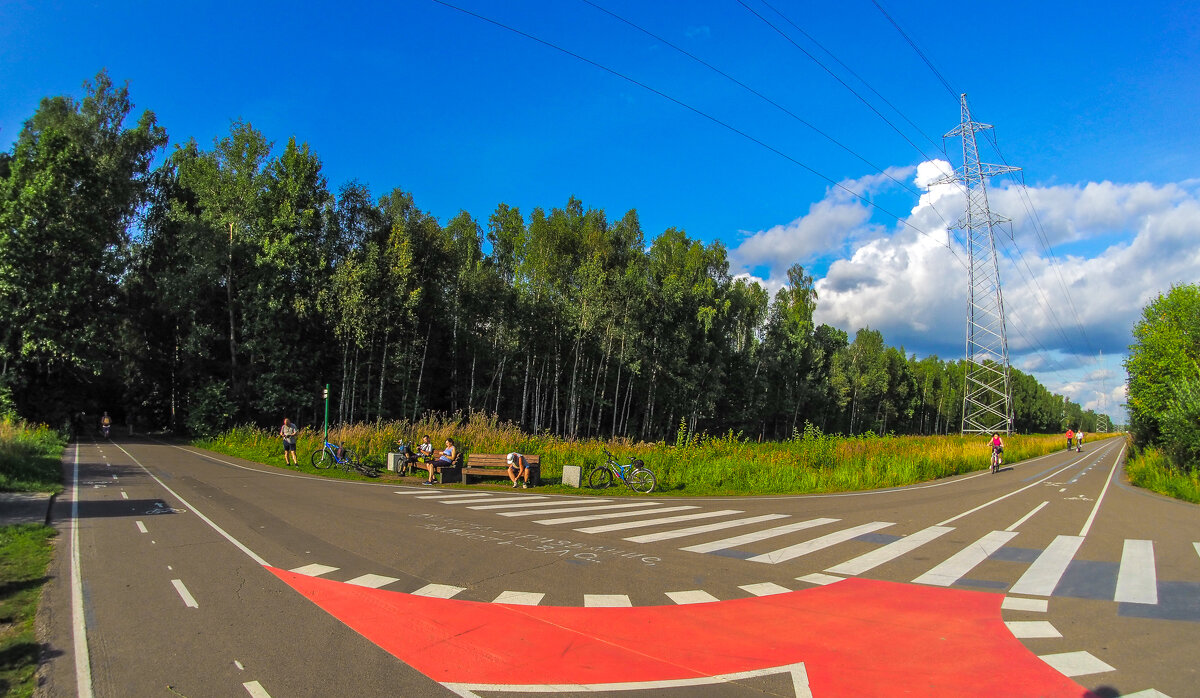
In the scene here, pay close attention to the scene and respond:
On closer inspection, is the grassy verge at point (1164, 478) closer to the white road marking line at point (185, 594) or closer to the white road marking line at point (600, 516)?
the white road marking line at point (600, 516)

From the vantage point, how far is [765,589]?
6566mm

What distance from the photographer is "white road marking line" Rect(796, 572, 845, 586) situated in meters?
6.96

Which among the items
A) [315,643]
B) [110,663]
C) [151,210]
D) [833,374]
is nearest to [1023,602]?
[315,643]

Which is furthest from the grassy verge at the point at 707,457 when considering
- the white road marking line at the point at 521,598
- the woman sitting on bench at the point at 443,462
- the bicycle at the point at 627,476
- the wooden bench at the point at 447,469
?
the white road marking line at the point at 521,598

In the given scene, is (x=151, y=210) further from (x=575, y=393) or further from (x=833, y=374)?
(x=833, y=374)

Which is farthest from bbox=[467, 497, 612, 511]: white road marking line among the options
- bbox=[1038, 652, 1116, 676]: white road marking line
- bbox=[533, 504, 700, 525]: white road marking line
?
bbox=[1038, 652, 1116, 676]: white road marking line

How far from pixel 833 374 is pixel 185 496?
66706 millimetres

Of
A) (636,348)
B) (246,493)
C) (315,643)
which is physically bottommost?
(246,493)

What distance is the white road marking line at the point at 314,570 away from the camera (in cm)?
688

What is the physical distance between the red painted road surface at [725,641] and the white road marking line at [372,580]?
0.16m

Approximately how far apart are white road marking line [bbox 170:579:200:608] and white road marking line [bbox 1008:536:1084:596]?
8780mm

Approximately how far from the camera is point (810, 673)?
14.3 ft

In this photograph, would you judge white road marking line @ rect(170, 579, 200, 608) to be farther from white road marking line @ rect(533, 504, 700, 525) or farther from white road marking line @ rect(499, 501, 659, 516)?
white road marking line @ rect(499, 501, 659, 516)

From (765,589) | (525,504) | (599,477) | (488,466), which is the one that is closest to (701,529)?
(765,589)
